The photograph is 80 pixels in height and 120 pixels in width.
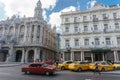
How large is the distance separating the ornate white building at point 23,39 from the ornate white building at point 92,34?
13672 mm

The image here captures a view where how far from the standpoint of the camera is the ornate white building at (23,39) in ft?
166

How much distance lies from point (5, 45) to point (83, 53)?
31.3m

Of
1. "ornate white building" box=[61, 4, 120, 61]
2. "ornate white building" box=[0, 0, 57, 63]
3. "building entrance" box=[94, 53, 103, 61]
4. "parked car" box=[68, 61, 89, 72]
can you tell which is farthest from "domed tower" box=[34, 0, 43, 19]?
"parked car" box=[68, 61, 89, 72]

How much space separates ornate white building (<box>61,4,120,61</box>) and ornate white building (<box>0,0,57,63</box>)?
1367 cm

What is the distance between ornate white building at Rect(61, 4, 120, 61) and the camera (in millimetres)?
35938

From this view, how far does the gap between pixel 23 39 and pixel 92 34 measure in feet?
91.9

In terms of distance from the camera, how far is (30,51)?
5228 centimetres

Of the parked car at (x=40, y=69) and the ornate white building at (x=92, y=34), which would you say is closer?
the parked car at (x=40, y=69)

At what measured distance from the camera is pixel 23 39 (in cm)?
5278

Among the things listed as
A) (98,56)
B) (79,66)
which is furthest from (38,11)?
(79,66)

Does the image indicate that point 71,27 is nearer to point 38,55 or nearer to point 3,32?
point 38,55

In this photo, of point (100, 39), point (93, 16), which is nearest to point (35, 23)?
point (93, 16)

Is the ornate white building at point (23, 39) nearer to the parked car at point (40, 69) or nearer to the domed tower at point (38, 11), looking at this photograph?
the domed tower at point (38, 11)

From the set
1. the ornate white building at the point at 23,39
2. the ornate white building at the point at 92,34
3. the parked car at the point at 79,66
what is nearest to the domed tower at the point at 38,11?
the ornate white building at the point at 23,39
